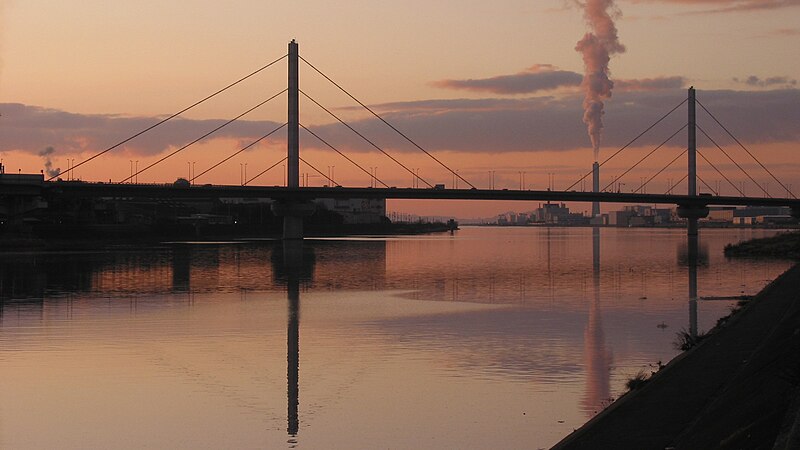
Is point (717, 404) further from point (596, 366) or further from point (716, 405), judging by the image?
point (596, 366)

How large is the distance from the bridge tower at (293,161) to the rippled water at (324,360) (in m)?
66.9

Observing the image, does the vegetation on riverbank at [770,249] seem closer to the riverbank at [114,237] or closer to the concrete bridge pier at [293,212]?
the concrete bridge pier at [293,212]

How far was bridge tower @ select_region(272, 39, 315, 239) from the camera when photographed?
11669 cm

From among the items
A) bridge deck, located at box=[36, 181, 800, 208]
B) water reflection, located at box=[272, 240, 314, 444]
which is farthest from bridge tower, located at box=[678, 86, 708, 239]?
water reflection, located at box=[272, 240, 314, 444]

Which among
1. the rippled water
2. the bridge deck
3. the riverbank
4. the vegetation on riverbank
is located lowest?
the rippled water

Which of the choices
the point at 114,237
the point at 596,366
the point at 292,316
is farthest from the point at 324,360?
the point at 114,237

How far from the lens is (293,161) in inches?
4596

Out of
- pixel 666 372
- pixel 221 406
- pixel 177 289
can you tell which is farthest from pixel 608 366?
pixel 177 289

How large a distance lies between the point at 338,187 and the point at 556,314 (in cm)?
9163

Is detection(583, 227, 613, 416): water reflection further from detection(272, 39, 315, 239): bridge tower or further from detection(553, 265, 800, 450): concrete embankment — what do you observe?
detection(272, 39, 315, 239): bridge tower

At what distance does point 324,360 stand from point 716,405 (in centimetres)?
1174

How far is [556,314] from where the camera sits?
1359 inches

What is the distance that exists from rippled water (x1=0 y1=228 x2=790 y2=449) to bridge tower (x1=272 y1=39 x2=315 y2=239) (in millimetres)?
66929

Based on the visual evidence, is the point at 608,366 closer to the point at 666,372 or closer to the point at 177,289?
the point at 666,372
